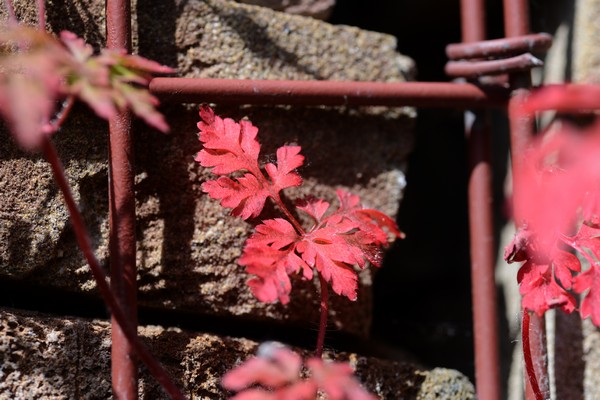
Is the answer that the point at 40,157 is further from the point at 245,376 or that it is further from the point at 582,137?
the point at 582,137

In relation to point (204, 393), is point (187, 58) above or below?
above

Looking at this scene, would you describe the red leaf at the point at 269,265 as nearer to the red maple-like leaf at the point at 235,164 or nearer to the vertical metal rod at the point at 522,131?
the red maple-like leaf at the point at 235,164

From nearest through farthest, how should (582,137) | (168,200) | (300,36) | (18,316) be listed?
(582,137) → (18,316) → (168,200) → (300,36)

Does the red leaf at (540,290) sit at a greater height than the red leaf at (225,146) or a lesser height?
lesser

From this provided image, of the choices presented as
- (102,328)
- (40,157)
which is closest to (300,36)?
(40,157)

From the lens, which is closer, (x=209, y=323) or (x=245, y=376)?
(x=245, y=376)

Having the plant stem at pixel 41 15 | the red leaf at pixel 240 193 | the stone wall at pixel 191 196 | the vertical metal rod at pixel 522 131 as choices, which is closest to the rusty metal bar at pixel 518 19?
the vertical metal rod at pixel 522 131

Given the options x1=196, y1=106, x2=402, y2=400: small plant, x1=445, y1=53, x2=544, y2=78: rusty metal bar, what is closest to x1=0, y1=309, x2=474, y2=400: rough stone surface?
x1=196, y1=106, x2=402, y2=400: small plant
